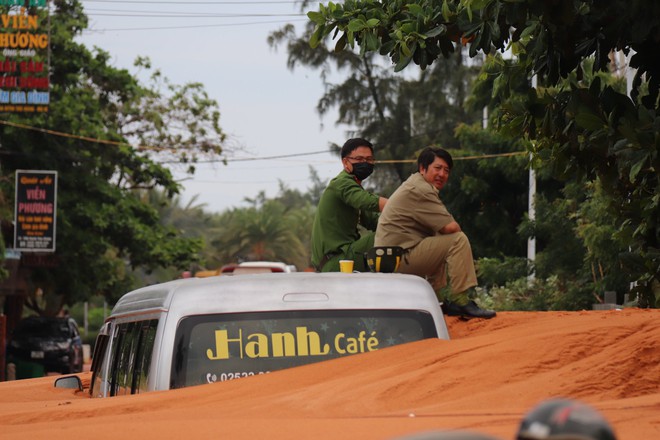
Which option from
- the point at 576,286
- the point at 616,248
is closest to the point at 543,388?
the point at 616,248

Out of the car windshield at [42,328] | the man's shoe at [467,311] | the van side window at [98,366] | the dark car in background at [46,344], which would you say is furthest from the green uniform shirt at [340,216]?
the car windshield at [42,328]

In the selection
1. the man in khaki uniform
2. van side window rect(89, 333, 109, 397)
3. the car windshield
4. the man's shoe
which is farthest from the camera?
the car windshield

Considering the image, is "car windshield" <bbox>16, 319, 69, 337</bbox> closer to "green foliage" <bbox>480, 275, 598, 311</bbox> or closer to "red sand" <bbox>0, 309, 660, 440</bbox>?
"green foliage" <bbox>480, 275, 598, 311</bbox>

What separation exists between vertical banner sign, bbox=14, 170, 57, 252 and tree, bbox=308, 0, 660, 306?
28.7m

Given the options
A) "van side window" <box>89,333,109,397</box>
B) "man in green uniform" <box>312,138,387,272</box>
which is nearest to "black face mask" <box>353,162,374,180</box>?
"man in green uniform" <box>312,138,387,272</box>

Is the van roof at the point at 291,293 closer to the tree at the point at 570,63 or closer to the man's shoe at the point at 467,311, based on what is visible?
the man's shoe at the point at 467,311

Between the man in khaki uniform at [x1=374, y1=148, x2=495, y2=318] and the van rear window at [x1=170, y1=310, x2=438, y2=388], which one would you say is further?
the man in khaki uniform at [x1=374, y1=148, x2=495, y2=318]

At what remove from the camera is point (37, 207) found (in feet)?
124

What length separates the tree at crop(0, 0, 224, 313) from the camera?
39.9 metres

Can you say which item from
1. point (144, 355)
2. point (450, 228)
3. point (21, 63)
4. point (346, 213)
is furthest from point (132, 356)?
point (21, 63)

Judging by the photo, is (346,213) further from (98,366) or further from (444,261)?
(98,366)

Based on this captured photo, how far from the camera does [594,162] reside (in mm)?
9680

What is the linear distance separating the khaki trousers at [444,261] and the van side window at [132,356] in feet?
7.02

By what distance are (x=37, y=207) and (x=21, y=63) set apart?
4147 mm
